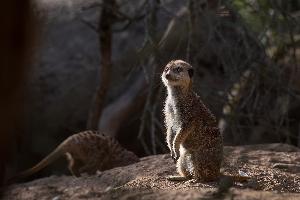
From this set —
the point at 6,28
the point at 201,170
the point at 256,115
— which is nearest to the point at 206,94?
the point at 256,115

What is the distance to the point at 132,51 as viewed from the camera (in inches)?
424

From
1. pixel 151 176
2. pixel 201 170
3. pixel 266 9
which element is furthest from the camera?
pixel 266 9

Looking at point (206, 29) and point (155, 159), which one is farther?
point (206, 29)

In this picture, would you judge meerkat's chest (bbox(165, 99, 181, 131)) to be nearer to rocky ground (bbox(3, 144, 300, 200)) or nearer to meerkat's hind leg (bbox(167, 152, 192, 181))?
meerkat's hind leg (bbox(167, 152, 192, 181))

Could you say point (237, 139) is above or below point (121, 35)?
below

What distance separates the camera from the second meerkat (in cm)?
469

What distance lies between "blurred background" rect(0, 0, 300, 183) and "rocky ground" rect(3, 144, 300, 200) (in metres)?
0.52

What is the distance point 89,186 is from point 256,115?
9.26 ft

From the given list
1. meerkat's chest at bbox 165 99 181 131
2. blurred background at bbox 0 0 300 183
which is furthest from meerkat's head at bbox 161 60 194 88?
blurred background at bbox 0 0 300 183

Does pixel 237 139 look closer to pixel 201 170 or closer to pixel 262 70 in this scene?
pixel 262 70

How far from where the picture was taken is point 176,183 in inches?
187

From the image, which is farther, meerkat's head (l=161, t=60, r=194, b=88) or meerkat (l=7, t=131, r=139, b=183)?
meerkat (l=7, t=131, r=139, b=183)

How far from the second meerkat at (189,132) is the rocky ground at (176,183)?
12cm

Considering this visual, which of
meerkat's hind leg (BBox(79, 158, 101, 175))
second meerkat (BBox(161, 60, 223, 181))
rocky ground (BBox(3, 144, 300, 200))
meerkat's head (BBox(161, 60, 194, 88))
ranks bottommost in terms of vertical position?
meerkat's hind leg (BBox(79, 158, 101, 175))
